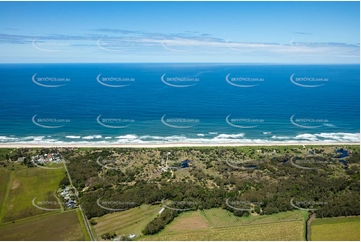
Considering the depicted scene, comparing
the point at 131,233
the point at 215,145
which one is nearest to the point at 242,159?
the point at 215,145

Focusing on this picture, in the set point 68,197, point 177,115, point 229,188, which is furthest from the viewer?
point 177,115

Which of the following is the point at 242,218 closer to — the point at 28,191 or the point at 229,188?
the point at 229,188

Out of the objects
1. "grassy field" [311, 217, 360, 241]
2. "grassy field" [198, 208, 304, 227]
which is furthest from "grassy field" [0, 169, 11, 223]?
"grassy field" [311, 217, 360, 241]

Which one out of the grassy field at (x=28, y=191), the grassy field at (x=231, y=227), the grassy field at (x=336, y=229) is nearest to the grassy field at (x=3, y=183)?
the grassy field at (x=28, y=191)

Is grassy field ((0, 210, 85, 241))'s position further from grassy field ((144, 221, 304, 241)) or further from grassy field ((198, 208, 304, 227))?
grassy field ((198, 208, 304, 227))

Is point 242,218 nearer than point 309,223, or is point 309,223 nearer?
point 309,223

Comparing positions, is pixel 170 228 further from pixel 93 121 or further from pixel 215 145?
pixel 93 121

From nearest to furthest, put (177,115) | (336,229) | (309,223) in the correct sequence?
(336,229) → (309,223) → (177,115)

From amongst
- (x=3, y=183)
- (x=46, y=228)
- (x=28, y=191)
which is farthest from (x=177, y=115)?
(x=46, y=228)
